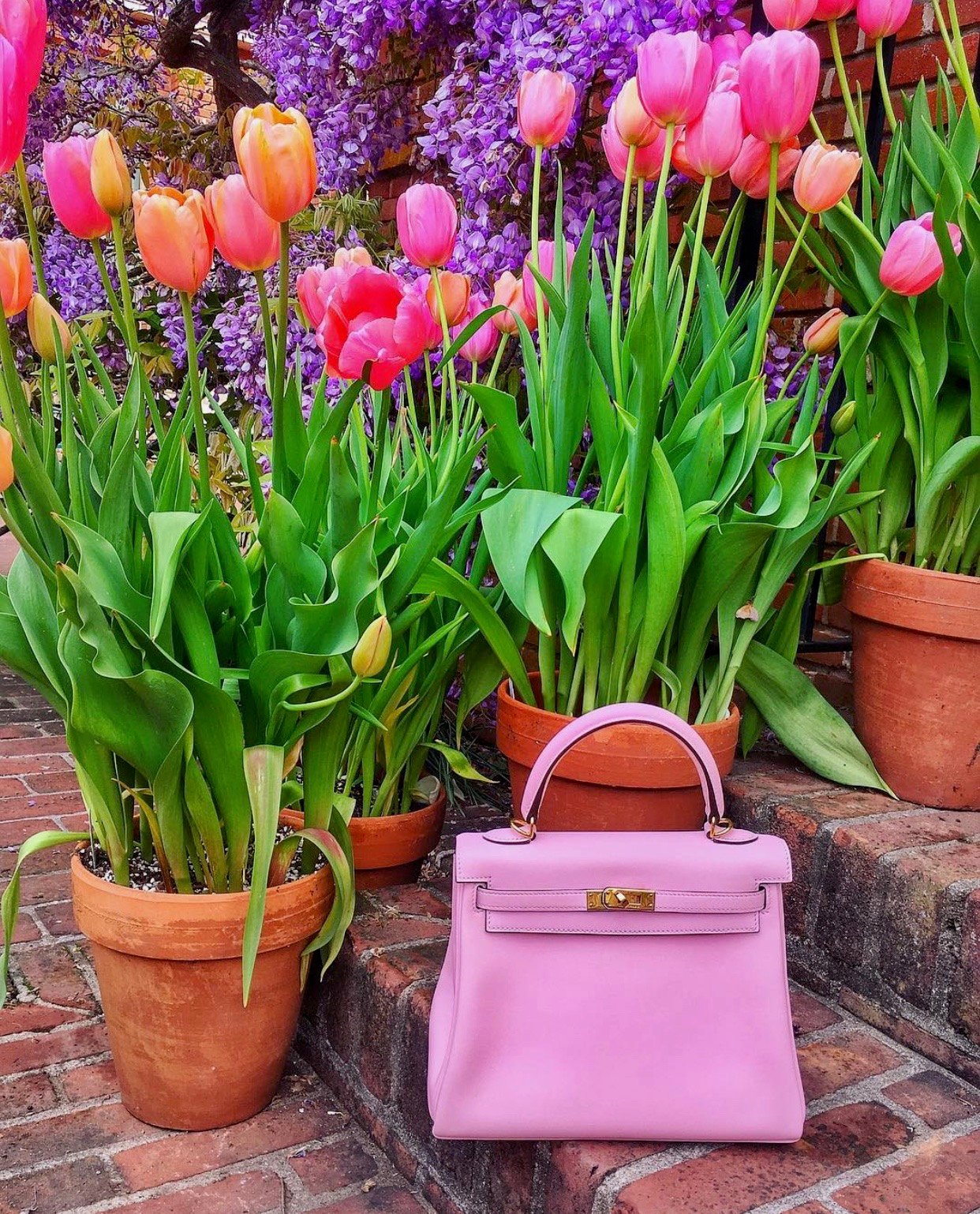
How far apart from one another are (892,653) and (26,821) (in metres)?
1.74

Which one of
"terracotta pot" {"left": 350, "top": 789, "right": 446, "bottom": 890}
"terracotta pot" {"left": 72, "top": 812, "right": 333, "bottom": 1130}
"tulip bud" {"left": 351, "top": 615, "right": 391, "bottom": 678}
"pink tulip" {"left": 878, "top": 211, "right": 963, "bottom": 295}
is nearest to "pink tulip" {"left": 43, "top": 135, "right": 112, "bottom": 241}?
"tulip bud" {"left": 351, "top": 615, "right": 391, "bottom": 678}

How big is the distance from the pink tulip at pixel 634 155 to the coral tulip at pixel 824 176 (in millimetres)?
207

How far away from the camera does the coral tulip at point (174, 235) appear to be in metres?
1.09

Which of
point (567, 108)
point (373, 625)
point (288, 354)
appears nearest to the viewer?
point (373, 625)

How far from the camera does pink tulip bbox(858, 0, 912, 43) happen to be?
1.52m

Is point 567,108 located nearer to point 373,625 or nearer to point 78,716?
point 373,625

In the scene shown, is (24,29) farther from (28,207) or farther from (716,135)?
(716,135)

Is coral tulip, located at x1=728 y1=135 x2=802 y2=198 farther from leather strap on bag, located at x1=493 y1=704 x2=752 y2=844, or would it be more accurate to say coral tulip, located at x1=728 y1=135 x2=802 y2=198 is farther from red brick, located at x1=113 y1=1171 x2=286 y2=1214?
red brick, located at x1=113 y1=1171 x2=286 y2=1214

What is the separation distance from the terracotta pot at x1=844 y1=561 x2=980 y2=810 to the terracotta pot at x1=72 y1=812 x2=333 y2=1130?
2.77 ft

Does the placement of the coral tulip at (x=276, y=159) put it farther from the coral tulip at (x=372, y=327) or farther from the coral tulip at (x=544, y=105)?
the coral tulip at (x=544, y=105)

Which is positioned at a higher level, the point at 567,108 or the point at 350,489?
the point at 567,108

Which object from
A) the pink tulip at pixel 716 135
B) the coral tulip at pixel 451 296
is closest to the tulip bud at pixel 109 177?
the coral tulip at pixel 451 296

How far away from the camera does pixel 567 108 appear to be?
1.47m

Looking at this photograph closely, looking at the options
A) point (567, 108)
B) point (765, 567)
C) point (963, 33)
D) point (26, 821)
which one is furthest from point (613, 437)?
point (26, 821)
